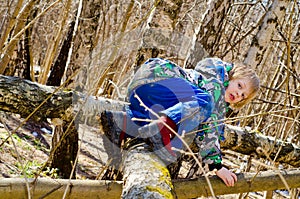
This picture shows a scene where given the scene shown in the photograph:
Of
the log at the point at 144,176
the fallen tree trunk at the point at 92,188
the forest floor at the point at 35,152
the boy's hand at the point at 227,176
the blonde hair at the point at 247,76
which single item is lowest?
the forest floor at the point at 35,152

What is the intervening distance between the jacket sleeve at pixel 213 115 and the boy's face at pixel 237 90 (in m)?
0.06

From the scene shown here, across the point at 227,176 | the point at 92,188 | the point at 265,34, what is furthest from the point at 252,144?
the point at 92,188

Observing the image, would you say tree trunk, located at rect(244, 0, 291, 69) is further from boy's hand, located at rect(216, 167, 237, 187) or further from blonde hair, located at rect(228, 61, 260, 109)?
boy's hand, located at rect(216, 167, 237, 187)

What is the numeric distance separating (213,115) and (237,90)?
28 cm

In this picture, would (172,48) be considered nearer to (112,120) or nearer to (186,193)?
(112,120)

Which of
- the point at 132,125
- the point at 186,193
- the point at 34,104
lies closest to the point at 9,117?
the point at 34,104

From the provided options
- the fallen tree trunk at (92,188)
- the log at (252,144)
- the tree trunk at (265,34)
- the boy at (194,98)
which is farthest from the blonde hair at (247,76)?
the tree trunk at (265,34)

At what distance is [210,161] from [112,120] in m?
0.67

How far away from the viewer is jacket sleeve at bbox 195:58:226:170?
244cm

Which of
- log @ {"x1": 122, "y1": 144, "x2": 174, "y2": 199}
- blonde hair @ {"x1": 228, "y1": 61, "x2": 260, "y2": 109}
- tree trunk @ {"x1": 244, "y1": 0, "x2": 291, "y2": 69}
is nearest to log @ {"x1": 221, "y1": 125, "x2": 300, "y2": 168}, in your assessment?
tree trunk @ {"x1": 244, "y1": 0, "x2": 291, "y2": 69}

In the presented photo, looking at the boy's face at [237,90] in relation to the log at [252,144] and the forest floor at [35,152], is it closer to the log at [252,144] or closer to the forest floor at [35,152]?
the log at [252,144]

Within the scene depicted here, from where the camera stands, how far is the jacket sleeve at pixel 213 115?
2443mm

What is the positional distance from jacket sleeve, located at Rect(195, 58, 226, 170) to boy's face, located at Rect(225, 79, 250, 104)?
0.06 metres

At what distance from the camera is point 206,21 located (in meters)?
3.48
